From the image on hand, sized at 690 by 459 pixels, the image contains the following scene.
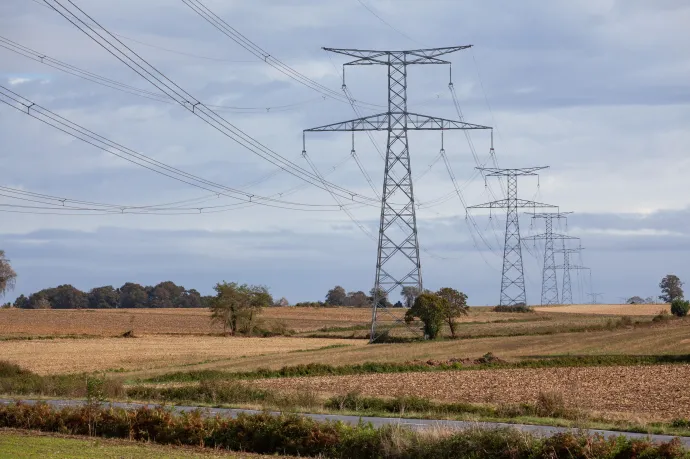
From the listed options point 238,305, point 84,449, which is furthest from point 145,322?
point 84,449

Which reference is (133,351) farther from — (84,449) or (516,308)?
(516,308)

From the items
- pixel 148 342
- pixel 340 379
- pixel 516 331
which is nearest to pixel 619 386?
pixel 340 379

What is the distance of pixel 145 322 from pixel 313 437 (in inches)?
4571

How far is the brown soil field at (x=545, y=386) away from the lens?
37.2 meters

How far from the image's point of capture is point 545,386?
4500cm

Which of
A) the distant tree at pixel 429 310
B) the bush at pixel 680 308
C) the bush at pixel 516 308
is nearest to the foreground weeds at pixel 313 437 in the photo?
the distant tree at pixel 429 310

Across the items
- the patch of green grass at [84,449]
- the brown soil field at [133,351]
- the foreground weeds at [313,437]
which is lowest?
the patch of green grass at [84,449]

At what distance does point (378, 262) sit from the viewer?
64312 millimetres

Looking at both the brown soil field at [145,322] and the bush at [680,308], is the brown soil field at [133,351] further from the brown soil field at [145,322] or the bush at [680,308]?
the bush at [680,308]

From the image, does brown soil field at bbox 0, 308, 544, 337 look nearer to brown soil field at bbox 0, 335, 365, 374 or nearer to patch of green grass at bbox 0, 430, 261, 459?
brown soil field at bbox 0, 335, 365, 374

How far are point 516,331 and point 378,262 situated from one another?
35904 millimetres

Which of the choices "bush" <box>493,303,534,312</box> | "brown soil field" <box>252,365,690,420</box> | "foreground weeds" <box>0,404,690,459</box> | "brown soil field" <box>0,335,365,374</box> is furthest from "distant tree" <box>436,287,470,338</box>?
"foreground weeds" <box>0,404,690,459</box>

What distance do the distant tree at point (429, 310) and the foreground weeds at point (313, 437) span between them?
57143 mm

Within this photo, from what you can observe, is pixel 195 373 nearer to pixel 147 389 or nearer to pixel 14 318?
pixel 147 389
